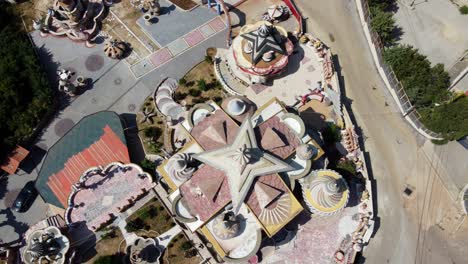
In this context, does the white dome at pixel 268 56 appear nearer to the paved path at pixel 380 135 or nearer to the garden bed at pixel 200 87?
the garden bed at pixel 200 87

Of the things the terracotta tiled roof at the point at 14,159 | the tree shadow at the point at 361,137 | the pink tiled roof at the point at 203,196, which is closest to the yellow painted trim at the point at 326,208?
the tree shadow at the point at 361,137

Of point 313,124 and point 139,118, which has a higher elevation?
point 313,124

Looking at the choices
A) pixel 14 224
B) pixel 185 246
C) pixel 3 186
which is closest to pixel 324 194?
pixel 185 246

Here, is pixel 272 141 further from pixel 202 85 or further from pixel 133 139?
pixel 133 139

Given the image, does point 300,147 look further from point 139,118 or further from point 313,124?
point 139,118

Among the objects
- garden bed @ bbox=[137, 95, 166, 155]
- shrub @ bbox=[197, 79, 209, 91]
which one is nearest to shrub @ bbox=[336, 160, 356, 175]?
shrub @ bbox=[197, 79, 209, 91]

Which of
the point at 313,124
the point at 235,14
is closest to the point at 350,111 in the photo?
the point at 313,124
